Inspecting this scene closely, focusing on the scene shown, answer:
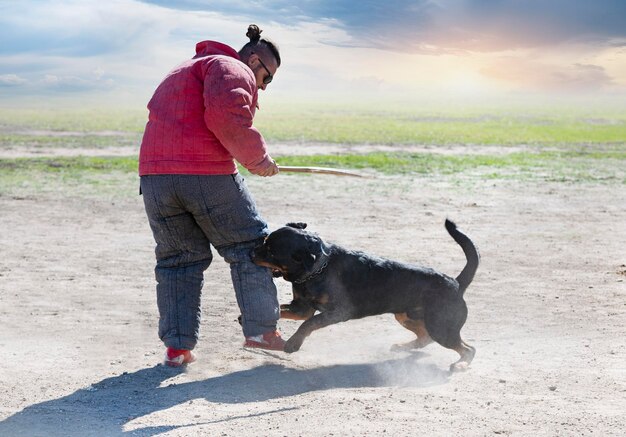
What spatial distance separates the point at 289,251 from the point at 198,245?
0.61 metres

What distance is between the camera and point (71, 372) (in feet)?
20.1

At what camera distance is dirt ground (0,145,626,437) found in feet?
17.0

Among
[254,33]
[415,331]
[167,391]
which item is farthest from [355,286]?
[254,33]

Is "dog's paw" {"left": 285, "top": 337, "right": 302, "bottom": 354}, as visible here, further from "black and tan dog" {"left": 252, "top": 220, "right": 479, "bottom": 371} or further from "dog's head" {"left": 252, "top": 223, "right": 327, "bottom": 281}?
"dog's head" {"left": 252, "top": 223, "right": 327, "bottom": 281}

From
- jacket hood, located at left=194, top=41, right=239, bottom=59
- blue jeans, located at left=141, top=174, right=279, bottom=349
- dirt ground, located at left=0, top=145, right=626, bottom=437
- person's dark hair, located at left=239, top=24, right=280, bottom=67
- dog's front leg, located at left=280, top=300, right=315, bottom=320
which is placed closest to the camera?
dirt ground, located at left=0, top=145, right=626, bottom=437

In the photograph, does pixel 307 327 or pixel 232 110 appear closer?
pixel 232 110

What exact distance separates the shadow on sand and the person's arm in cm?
140

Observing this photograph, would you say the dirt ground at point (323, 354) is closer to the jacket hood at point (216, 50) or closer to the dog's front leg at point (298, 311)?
the dog's front leg at point (298, 311)

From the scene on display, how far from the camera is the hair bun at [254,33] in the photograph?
5.94 metres

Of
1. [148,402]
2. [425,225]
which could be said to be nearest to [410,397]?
[148,402]

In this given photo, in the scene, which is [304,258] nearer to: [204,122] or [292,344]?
[292,344]

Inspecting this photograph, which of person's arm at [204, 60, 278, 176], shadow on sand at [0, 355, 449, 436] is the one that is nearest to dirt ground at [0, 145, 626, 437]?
shadow on sand at [0, 355, 449, 436]

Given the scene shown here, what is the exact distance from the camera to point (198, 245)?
6.02 meters

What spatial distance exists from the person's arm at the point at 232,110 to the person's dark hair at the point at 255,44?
14.6 inches
